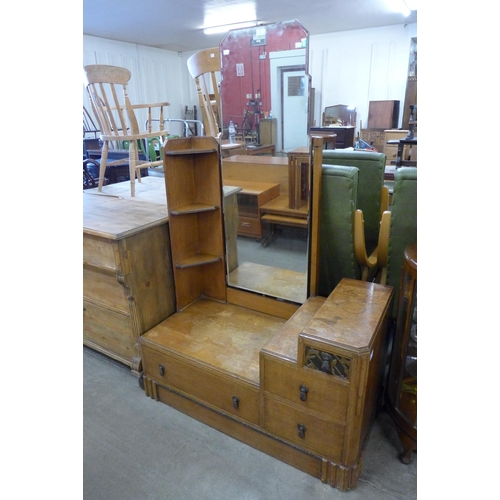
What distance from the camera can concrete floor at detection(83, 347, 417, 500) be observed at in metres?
1.36

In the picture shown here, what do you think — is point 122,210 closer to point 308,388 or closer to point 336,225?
point 336,225

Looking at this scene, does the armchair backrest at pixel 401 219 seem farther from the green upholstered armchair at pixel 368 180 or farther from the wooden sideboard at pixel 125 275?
the wooden sideboard at pixel 125 275

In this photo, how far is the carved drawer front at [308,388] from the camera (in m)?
1.23

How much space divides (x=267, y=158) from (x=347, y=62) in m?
5.29

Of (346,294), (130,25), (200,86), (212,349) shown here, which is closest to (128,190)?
(200,86)

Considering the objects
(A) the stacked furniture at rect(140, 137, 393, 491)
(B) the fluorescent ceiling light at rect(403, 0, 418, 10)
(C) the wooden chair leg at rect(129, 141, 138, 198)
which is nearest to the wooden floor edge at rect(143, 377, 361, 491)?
(A) the stacked furniture at rect(140, 137, 393, 491)

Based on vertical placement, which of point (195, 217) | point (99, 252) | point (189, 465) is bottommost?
point (189, 465)

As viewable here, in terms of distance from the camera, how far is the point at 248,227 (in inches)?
80.1

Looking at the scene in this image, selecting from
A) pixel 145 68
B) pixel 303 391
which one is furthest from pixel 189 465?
pixel 145 68

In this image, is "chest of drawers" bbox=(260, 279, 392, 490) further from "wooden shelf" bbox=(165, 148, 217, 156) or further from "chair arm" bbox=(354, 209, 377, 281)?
"wooden shelf" bbox=(165, 148, 217, 156)

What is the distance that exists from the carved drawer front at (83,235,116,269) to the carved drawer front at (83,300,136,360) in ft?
1.02

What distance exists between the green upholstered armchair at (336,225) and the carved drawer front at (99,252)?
3.33ft
